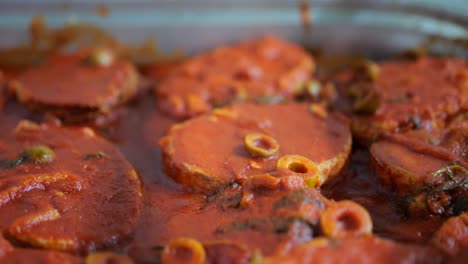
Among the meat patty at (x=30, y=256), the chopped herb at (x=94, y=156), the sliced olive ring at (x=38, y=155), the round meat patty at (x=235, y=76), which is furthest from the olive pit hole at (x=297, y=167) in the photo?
the sliced olive ring at (x=38, y=155)

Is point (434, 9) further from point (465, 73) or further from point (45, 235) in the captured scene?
point (45, 235)

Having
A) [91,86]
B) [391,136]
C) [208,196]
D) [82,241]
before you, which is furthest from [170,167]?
[391,136]

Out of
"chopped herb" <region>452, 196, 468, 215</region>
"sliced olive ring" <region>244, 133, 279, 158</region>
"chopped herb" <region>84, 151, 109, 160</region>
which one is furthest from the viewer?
"chopped herb" <region>84, 151, 109, 160</region>

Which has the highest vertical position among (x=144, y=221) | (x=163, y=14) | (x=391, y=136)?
(x=163, y=14)

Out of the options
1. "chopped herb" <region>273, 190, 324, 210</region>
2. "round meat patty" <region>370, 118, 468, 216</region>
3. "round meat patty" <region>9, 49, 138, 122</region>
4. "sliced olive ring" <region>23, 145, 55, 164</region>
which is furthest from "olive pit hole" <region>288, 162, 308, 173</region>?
"round meat patty" <region>9, 49, 138, 122</region>

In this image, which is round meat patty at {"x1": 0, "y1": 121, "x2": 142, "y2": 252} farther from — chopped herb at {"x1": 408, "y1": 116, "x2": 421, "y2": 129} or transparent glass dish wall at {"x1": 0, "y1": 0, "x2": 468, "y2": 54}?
chopped herb at {"x1": 408, "y1": 116, "x2": 421, "y2": 129}
